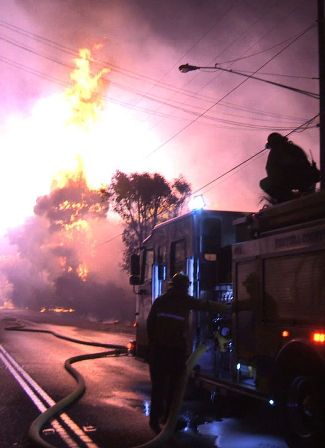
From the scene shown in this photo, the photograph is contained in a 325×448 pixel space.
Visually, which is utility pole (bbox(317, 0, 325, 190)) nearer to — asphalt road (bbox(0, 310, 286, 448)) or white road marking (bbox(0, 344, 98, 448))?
asphalt road (bbox(0, 310, 286, 448))

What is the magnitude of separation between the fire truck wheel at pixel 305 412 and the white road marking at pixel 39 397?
201cm

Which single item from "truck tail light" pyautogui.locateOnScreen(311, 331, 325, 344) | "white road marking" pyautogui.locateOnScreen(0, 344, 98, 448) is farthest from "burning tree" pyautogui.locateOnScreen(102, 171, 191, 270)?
"truck tail light" pyautogui.locateOnScreen(311, 331, 325, 344)

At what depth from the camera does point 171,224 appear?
9.03 m

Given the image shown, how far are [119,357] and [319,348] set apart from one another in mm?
10274

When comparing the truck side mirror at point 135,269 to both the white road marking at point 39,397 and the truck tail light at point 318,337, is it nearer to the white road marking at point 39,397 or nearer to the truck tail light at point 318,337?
the white road marking at point 39,397

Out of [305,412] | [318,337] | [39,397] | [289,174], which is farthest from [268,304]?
[39,397]

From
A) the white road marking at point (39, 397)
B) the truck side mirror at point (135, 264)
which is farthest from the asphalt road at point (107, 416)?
the truck side mirror at point (135, 264)

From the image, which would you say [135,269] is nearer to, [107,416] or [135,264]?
[135,264]

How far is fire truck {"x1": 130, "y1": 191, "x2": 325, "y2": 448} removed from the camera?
17.2ft

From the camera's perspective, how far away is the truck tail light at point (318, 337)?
16.4 ft

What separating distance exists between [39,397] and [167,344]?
336 centimetres

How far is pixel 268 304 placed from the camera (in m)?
6.04

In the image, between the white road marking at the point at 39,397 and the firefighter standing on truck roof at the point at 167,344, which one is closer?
the white road marking at the point at 39,397

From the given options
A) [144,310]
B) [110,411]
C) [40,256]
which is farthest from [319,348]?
[40,256]
